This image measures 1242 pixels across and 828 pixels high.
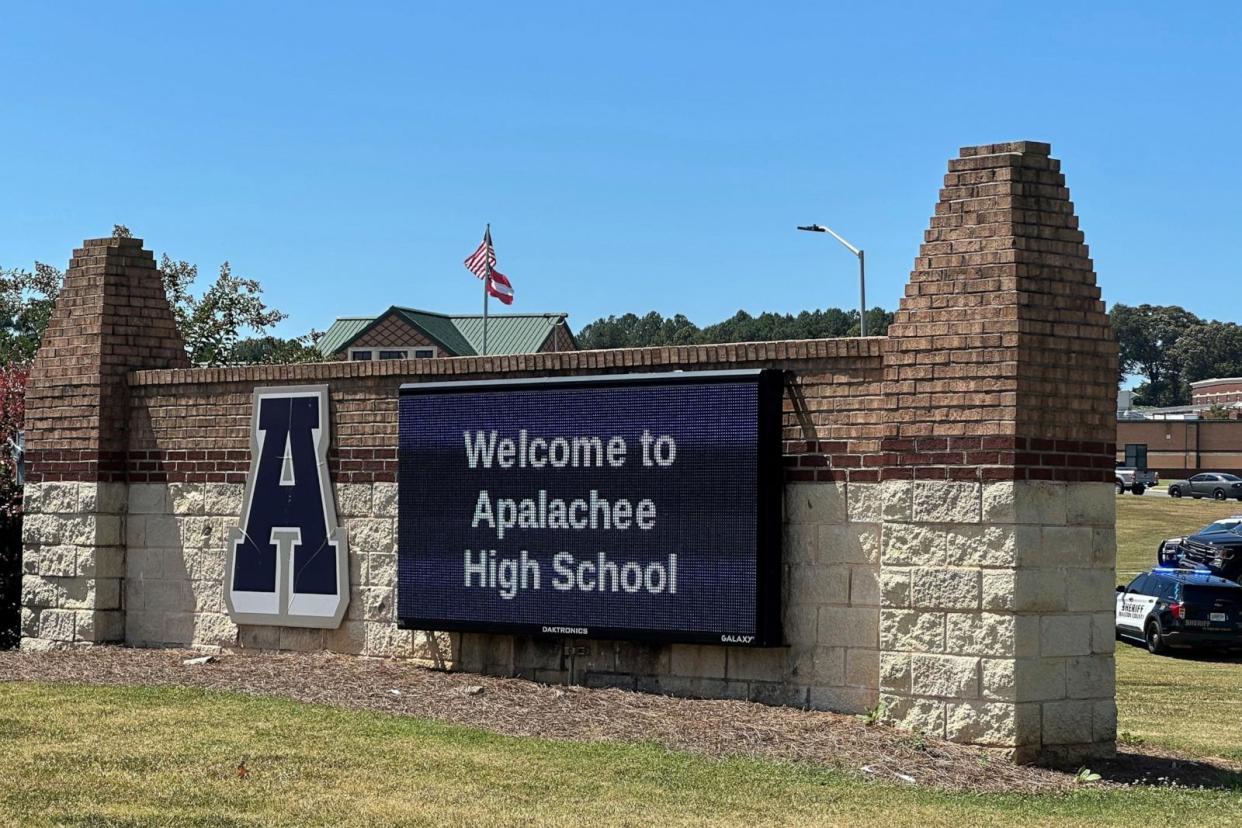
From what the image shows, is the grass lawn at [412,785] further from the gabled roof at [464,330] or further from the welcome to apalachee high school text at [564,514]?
the gabled roof at [464,330]

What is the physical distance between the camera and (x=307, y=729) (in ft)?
36.0

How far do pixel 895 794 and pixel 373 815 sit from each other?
9.98ft

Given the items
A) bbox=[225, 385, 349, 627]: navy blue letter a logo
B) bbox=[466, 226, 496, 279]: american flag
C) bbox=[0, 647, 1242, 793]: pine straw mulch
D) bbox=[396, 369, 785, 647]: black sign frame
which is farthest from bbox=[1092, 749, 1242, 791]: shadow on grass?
bbox=[466, 226, 496, 279]: american flag

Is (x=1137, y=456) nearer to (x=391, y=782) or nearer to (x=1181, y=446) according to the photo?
(x=1181, y=446)

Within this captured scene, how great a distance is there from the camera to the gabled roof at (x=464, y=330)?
68.9m

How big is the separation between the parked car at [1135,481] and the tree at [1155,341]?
9650 cm

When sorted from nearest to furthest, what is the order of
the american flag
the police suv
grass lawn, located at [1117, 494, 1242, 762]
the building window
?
grass lawn, located at [1117, 494, 1242, 762] → the police suv → the american flag → the building window

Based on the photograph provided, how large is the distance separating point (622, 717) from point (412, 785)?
A: 2553 millimetres

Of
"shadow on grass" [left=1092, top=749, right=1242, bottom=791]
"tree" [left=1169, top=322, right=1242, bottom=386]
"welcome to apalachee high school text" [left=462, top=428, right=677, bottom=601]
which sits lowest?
"shadow on grass" [left=1092, top=749, right=1242, bottom=791]

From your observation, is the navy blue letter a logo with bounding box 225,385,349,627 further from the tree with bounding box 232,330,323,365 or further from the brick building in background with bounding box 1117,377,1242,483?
the brick building in background with bounding box 1117,377,1242,483

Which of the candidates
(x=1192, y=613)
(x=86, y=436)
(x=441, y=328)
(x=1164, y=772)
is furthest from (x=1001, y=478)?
(x=441, y=328)

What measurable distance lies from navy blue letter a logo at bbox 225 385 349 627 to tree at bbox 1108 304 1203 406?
170829 mm

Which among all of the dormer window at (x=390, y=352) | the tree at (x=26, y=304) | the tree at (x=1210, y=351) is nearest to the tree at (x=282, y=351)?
the tree at (x=26, y=304)

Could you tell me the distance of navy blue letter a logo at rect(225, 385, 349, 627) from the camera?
1412cm
